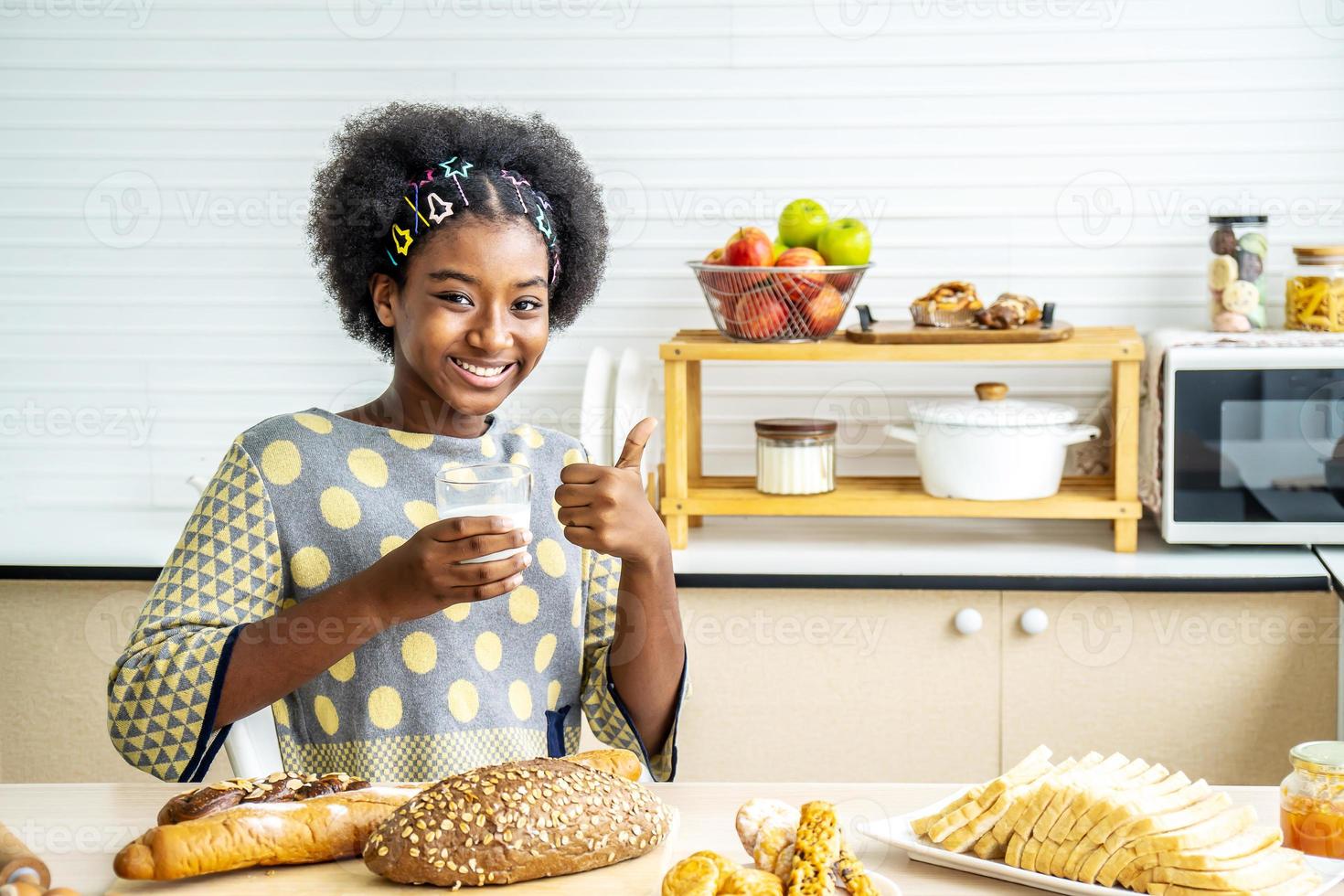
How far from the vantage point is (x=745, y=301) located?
2.63 m

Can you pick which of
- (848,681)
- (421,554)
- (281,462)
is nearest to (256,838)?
(421,554)

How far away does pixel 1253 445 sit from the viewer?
2.55 metres

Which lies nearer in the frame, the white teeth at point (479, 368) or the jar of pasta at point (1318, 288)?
the white teeth at point (479, 368)

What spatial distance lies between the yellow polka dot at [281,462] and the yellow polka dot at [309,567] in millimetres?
84

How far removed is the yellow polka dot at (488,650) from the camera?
1626 mm

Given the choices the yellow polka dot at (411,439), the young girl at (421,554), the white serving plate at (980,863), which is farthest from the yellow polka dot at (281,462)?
the white serving plate at (980,863)

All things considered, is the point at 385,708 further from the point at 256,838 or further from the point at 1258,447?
the point at 1258,447

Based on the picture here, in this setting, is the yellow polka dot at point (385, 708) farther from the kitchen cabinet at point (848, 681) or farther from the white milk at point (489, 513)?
the kitchen cabinet at point (848, 681)

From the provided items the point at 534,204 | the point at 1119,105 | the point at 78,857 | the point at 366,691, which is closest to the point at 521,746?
the point at 366,691

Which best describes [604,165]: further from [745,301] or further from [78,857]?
[78,857]

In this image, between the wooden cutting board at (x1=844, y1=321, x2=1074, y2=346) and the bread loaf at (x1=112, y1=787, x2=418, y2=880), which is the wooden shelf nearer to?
the wooden cutting board at (x1=844, y1=321, x2=1074, y2=346)

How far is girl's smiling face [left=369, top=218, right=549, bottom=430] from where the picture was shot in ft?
5.05

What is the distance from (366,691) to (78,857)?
418 mm

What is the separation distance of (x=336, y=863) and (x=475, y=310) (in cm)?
64
